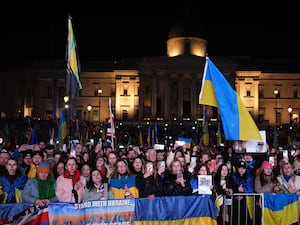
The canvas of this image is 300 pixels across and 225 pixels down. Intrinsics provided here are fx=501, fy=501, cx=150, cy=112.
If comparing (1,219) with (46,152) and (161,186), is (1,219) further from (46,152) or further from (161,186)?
(46,152)

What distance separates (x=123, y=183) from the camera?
376 inches

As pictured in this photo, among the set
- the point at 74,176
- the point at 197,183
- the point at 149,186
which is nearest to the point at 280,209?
the point at 197,183

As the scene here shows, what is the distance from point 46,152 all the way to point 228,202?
6.08m

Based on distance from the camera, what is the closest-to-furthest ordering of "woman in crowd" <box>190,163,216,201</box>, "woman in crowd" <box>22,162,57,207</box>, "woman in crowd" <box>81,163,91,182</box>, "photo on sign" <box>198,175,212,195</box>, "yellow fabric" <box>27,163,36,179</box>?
1. "woman in crowd" <box>22,162,57,207</box>
2. "photo on sign" <box>198,175,212,195</box>
3. "woman in crowd" <box>190,163,216,201</box>
4. "woman in crowd" <box>81,163,91,182</box>
5. "yellow fabric" <box>27,163,36,179</box>

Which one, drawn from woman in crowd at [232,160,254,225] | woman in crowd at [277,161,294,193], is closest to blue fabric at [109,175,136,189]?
woman in crowd at [232,160,254,225]

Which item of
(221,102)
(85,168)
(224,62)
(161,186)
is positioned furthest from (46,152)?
(224,62)

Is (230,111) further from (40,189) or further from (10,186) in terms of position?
(10,186)

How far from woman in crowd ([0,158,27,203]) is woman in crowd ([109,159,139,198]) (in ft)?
5.72

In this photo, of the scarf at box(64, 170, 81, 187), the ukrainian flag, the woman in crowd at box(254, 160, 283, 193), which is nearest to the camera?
the ukrainian flag

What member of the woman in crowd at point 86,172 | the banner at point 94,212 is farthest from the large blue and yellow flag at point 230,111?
the woman in crowd at point 86,172

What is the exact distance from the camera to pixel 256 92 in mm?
71438

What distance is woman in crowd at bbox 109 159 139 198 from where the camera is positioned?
9.40m

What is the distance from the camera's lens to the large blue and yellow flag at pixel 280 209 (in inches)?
389

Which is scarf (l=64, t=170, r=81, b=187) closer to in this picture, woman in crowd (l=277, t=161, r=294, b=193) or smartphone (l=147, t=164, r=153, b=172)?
smartphone (l=147, t=164, r=153, b=172)
